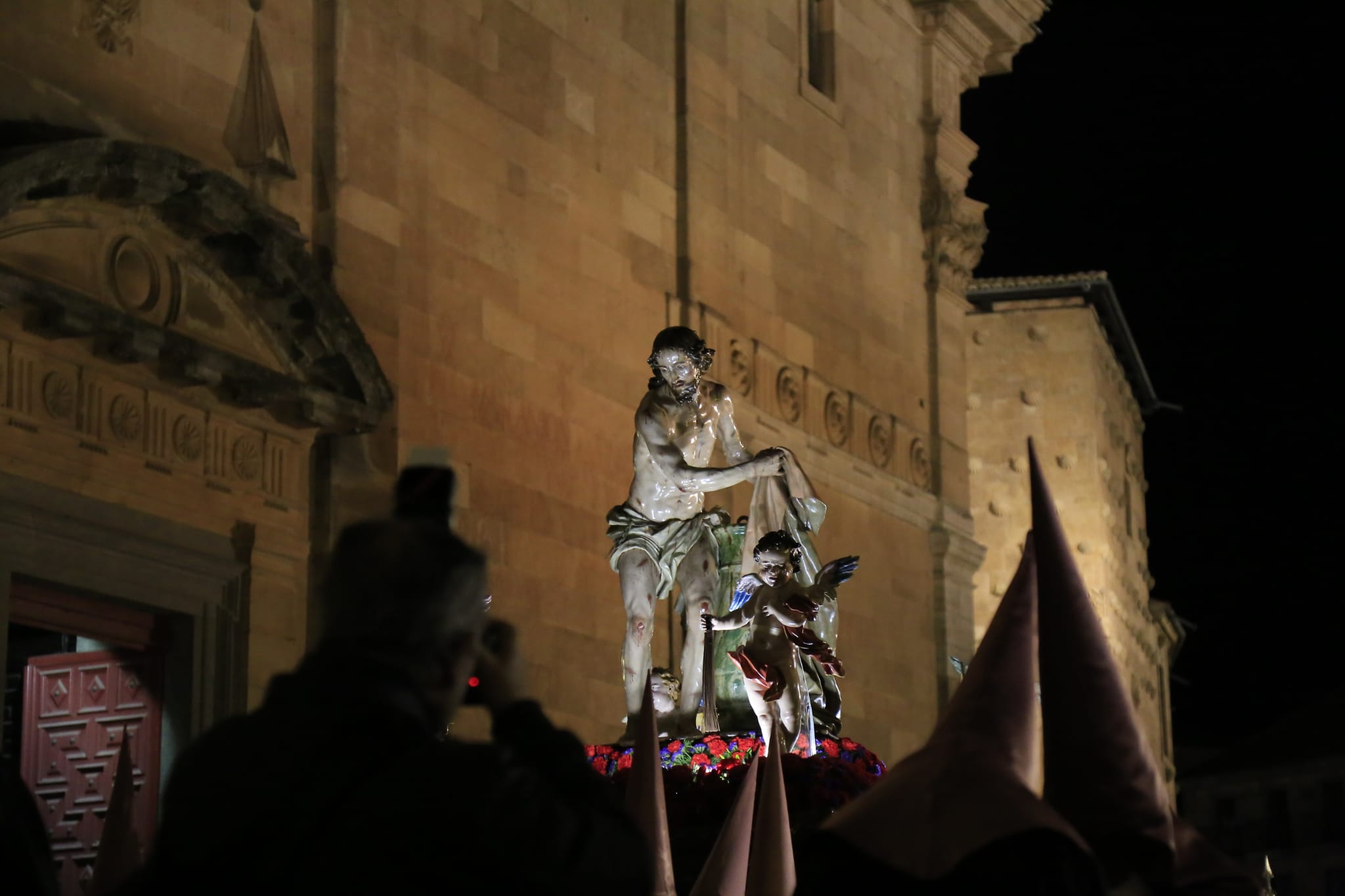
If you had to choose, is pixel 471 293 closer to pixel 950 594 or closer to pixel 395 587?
pixel 950 594

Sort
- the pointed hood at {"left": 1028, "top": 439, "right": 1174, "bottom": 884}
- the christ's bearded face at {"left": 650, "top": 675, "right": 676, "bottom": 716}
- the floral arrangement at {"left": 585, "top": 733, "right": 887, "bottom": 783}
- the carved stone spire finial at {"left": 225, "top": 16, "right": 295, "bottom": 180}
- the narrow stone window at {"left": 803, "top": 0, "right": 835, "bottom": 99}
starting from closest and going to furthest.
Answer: the pointed hood at {"left": 1028, "top": 439, "right": 1174, "bottom": 884} → the floral arrangement at {"left": 585, "top": 733, "right": 887, "bottom": 783} → the christ's bearded face at {"left": 650, "top": 675, "right": 676, "bottom": 716} → the carved stone spire finial at {"left": 225, "top": 16, "right": 295, "bottom": 180} → the narrow stone window at {"left": 803, "top": 0, "right": 835, "bottom": 99}

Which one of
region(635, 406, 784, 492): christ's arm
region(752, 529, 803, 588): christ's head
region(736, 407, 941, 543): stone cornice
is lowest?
region(752, 529, 803, 588): christ's head

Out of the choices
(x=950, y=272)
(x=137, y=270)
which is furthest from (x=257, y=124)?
(x=950, y=272)

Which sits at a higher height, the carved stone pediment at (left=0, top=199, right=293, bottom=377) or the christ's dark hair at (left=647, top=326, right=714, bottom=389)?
the carved stone pediment at (left=0, top=199, right=293, bottom=377)

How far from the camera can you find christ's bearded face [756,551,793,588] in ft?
32.0

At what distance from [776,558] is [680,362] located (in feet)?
3.97

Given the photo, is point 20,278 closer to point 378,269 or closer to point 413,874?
point 378,269

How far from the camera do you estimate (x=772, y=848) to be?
256 inches

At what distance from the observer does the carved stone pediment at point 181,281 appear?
33.3ft

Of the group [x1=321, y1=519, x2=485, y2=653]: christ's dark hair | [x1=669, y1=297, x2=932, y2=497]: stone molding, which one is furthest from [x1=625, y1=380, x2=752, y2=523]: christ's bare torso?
[x1=321, y1=519, x2=485, y2=653]: christ's dark hair

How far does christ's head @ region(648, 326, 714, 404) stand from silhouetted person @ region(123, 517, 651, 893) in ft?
25.9

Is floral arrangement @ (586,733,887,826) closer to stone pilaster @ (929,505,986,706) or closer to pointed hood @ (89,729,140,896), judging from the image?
pointed hood @ (89,729,140,896)

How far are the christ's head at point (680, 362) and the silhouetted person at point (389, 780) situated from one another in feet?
25.9

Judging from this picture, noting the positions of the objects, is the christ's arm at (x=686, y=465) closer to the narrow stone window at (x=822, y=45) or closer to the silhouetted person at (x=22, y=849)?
the silhouetted person at (x=22, y=849)
